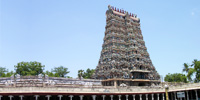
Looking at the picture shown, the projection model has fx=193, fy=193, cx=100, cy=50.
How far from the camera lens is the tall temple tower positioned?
60.8m

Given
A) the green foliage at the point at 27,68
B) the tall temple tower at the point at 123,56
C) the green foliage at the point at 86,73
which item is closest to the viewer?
the tall temple tower at the point at 123,56

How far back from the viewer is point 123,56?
64.8 meters

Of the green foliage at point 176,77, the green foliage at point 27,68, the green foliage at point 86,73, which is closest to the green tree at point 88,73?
the green foliage at point 86,73

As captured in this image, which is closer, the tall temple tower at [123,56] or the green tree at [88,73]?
the tall temple tower at [123,56]

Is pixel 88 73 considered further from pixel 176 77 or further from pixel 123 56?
pixel 176 77

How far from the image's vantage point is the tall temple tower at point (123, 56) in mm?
60806

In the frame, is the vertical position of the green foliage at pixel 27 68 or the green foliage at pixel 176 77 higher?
the green foliage at pixel 27 68

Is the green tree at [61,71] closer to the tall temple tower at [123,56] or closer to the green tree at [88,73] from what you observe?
the green tree at [88,73]

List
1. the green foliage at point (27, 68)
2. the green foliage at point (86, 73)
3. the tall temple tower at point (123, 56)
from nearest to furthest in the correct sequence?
1. the tall temple tower at point (123, 56)
2. the green foliage at point (27, 68)
3. the green foliage at point (86, 73)

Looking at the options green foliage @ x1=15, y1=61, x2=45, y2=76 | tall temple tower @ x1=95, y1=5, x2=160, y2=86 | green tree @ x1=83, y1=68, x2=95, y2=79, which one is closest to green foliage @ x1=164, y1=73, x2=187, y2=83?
tall temple tower @ x1=95, y1=5, x2=160, y2=86

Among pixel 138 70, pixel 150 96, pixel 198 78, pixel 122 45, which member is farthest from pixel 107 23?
pixel 198 78

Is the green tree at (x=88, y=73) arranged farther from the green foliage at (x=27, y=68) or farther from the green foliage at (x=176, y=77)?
the green foliage at (x=176, y=77)

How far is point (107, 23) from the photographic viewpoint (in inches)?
2810

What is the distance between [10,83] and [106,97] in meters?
23.9
